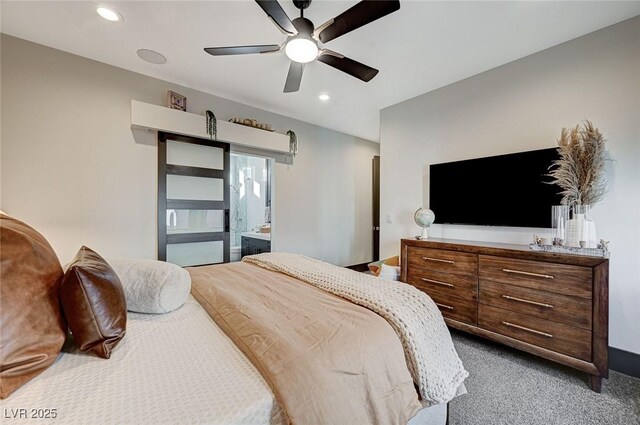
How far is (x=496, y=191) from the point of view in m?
2.56

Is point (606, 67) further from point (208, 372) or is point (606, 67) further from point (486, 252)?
point (208, 372)

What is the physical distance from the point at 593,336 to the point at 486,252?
79 cm

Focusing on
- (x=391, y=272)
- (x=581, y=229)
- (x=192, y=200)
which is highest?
(x=192, y=200)

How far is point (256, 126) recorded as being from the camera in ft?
11.3

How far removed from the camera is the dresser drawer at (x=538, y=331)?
1.76 metres

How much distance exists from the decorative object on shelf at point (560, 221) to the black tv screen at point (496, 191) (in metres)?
0.22

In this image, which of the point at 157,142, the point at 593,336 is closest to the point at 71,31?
the point at 157,142

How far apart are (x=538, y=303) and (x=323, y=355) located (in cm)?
199

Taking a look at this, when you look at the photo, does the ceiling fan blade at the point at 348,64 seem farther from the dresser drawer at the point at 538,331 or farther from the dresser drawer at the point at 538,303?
the dresser drawer at the point at 538,331

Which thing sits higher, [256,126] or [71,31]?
[71,31]

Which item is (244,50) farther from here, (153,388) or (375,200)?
(375,200)

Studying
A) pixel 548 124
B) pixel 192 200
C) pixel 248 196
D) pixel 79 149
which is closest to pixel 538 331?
pixel 548 124

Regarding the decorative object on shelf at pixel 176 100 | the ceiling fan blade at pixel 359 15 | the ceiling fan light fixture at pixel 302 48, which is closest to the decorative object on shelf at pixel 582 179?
the ceiling fan blade at pixel 359 15

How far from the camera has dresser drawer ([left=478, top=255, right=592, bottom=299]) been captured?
1765 millimetres
